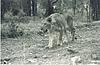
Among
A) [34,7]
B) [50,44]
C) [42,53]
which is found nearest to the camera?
[42,53]

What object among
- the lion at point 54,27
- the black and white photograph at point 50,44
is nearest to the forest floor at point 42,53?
the black and white photograph at point 50,44

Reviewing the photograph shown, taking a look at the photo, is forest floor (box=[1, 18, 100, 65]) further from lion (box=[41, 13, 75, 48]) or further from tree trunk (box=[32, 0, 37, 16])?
tree trunk (box=[32, 0, 37, 16])

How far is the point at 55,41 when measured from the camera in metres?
10.7

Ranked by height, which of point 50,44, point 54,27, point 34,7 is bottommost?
point 50,44

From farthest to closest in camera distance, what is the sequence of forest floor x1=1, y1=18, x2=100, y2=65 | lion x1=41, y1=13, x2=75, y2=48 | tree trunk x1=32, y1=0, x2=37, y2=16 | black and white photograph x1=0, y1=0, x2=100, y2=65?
1. tree trunk x1=32, y1=0, x2=37, y2=16
2. lion x1=41, y1=13, x2=75, y2=48
3. black and white photograph x1=0, y1=0, x2=100, y2=65
4. forest floor x1=1, y1=18, x2=100, y2=65

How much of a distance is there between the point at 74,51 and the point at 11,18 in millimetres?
10214

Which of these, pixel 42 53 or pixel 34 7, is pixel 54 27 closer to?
pixel 42 53

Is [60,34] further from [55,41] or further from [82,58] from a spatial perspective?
[82,58]

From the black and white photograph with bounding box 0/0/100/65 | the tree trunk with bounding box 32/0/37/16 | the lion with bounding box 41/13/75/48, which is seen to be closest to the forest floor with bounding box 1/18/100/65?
the black and white photograph with bounding box 0/0/100/65

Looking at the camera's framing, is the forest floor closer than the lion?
Yes

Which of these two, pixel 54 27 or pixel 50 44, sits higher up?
pixel 54 27


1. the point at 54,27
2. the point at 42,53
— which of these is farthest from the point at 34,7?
the point at 42,53

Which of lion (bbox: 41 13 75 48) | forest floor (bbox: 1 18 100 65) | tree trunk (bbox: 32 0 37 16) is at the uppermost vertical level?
tree trunk (bbox: 32 0 37 16)

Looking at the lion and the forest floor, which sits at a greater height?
the lion
